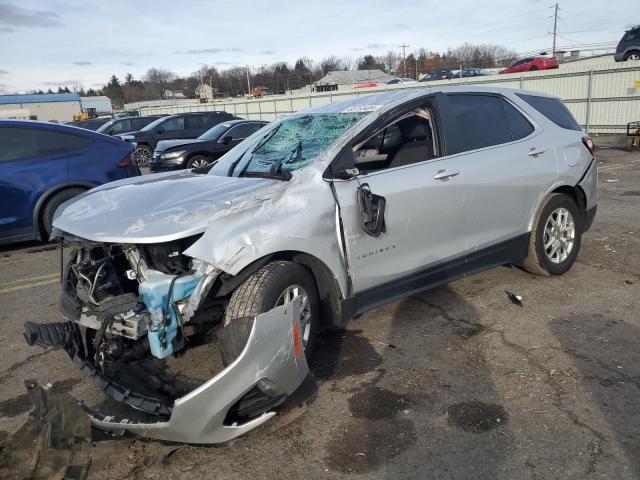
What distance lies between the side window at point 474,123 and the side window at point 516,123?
0.06 metres

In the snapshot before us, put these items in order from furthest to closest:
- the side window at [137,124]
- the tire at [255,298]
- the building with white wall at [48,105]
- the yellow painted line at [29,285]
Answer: the building with white wall at [48,105], the side window at [137,124], the yellow painted line at [29,285], the tire at [255,298]

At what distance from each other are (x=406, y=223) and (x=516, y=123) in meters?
1.73

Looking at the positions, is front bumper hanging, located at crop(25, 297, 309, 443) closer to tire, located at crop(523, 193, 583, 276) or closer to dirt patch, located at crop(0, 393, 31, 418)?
dirt patch, located at crop(0, 393, 31, 418)

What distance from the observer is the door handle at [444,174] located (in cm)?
396

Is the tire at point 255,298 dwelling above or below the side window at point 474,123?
below

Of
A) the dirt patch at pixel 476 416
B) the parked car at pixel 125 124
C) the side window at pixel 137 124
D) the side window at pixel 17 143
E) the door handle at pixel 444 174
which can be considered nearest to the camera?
the dirt patch at pixel 476 416

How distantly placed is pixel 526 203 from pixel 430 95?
51.6 inches

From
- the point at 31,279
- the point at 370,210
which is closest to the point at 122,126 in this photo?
the point at 31,279

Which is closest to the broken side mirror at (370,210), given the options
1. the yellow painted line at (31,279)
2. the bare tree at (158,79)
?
the yellow painted line at (31,279)

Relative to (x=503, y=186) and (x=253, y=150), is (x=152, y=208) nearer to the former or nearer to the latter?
(x=253, y=150)

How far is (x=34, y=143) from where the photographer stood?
23.5 feet

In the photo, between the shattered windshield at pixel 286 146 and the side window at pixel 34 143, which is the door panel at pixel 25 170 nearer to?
the side window at pixel 34 143

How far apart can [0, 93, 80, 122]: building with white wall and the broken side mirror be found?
204ft

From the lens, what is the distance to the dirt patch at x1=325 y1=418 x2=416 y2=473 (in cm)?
267
